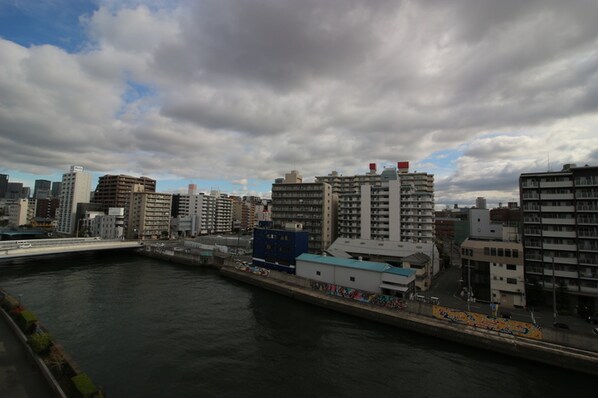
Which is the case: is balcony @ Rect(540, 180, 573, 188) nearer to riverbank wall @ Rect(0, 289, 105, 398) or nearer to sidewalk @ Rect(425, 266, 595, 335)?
sidewalk @ Rect(425, 266, 595, 335)

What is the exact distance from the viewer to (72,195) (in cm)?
10231

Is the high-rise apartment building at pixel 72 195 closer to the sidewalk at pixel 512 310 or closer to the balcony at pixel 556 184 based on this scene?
the sidewalk at pixel 512 310

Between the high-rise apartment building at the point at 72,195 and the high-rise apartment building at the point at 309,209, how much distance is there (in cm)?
7975

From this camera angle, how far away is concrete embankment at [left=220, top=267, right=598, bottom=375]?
21047 millimetres

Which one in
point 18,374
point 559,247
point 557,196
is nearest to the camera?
point 18,374

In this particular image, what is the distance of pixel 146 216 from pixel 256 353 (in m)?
83.6

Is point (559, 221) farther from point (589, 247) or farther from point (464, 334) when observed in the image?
point (464, 334)

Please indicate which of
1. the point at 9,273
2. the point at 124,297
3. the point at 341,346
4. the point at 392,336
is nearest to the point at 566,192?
the point at 392,336

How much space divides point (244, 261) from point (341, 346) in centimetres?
3446

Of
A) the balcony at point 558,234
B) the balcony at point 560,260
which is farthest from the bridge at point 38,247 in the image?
the balcony at point 558,234

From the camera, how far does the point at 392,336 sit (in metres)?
26.4

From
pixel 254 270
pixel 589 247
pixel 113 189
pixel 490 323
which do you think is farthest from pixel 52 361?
pixel 113 189

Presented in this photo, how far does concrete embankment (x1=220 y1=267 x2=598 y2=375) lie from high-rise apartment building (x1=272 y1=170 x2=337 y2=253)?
28.8 meters

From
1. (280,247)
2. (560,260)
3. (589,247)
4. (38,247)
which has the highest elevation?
(589,247)
